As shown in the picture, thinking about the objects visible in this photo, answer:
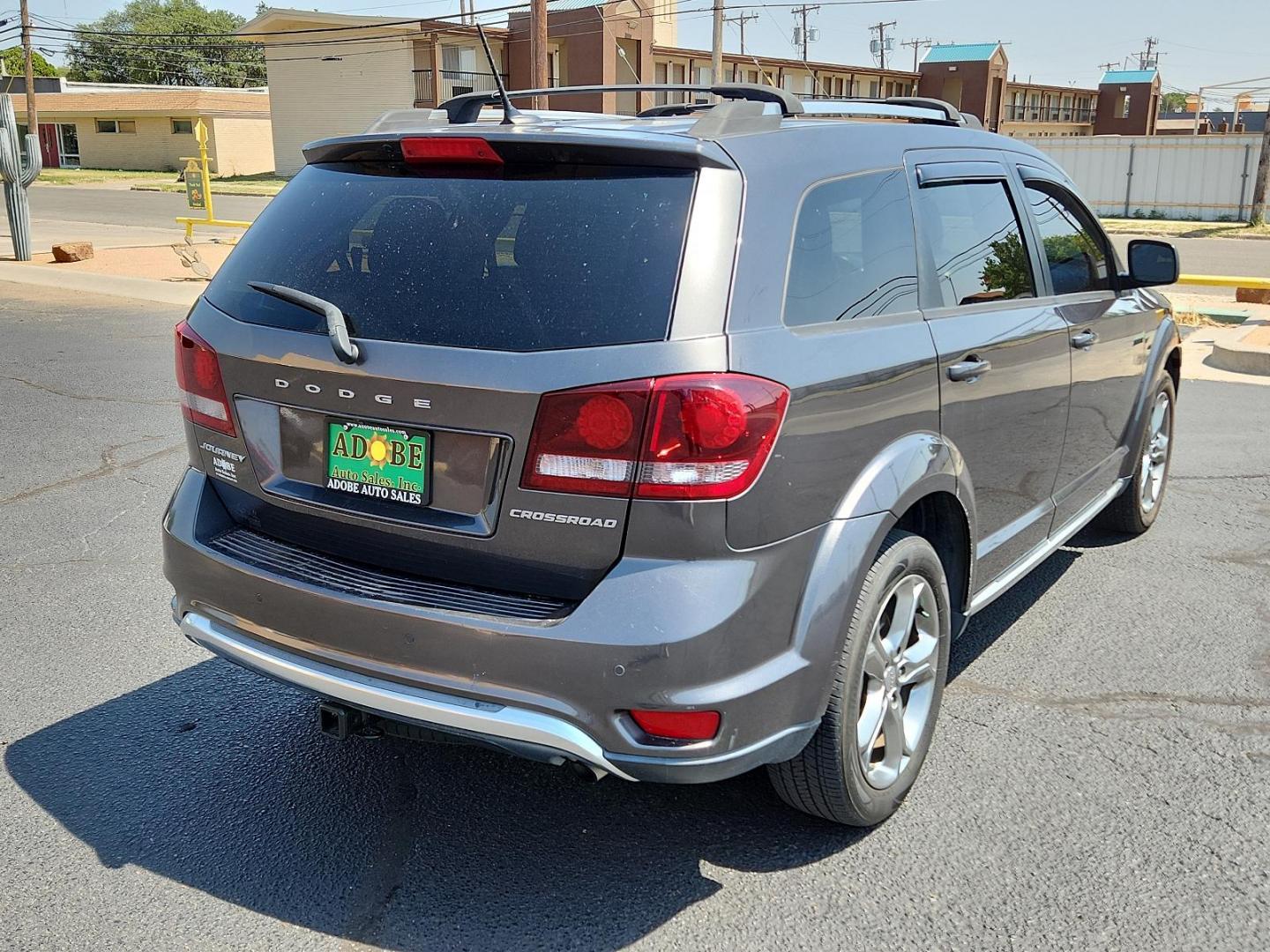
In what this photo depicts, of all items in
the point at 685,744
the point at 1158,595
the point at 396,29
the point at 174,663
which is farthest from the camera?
the point at 396,29

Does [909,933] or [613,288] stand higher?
[613,288]

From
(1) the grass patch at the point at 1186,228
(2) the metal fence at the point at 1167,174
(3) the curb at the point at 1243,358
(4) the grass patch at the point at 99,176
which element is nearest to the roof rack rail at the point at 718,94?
(3) the curb at the point at 1243,358

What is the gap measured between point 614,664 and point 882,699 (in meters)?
0.94

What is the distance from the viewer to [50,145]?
69500 millimetres

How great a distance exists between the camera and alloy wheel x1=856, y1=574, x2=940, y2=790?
3.06m

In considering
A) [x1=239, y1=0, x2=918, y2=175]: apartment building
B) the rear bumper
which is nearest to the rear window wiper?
the rear bumper

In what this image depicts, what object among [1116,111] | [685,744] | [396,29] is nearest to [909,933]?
[685,744]

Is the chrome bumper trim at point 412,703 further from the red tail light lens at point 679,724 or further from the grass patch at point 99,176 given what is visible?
A: the grass patch at point 99,176

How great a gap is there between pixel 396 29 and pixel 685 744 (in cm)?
5030

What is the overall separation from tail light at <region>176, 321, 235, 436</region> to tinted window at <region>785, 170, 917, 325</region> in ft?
4.96

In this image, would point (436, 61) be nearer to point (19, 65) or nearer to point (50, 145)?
point (50, 145)

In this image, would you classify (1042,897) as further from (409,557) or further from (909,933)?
(409,557)

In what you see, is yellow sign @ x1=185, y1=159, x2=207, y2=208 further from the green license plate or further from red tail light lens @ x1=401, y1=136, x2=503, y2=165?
the green license plate

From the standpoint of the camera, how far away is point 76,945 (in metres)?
2.69
